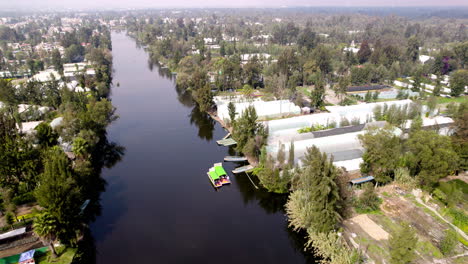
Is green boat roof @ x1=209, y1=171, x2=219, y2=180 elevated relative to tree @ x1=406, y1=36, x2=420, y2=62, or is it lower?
lower

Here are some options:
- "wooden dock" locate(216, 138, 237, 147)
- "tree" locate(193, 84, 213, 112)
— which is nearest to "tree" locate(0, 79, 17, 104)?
"tree" locate(193, 84, 213, 112)

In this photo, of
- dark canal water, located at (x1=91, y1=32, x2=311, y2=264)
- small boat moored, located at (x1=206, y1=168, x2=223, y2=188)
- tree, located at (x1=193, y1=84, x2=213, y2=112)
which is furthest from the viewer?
tree, located at (x1=193, y1=84, x2=213, y2=112)

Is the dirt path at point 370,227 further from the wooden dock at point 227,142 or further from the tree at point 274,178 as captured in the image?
the wooden dock at point 227,142

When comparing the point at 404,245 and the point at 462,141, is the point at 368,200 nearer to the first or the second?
the point at 404,245

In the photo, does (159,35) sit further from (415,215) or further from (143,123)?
(415,215)

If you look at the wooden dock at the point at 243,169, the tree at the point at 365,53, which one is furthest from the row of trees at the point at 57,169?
the tree at the point at 365,53

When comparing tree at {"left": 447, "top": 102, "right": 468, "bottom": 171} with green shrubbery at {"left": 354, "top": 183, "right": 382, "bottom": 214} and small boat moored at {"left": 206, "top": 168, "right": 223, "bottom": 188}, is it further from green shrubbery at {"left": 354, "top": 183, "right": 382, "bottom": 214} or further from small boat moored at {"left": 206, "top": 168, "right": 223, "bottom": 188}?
small boat moored at {"left": 206, "top": 168, "right": 223, "bottom": 188}
